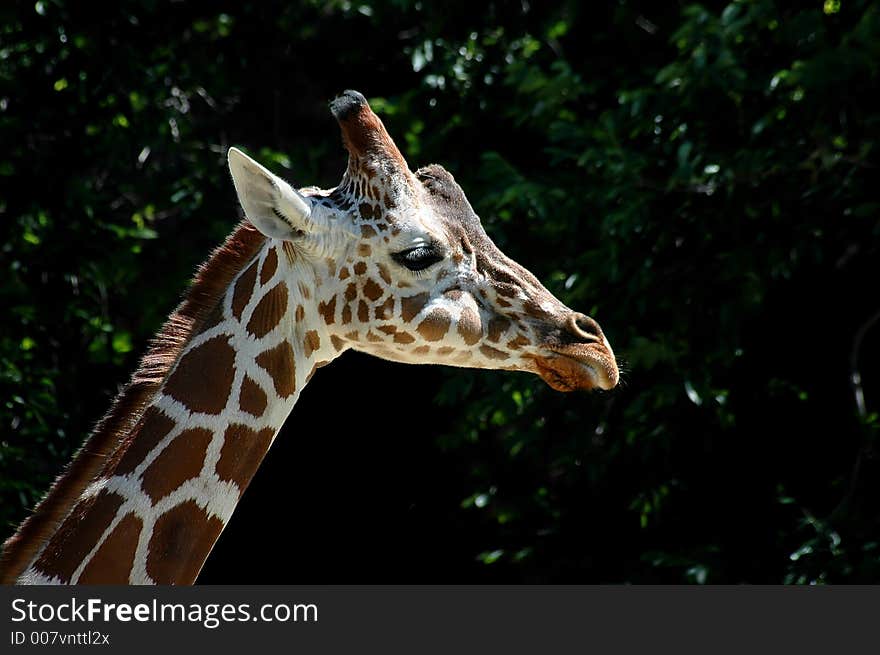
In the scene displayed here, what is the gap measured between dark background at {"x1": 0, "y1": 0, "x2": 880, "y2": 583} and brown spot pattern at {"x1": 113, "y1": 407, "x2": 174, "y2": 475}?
10.8ft

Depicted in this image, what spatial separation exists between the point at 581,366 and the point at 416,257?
513 mm

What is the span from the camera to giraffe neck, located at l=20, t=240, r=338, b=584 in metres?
2.81

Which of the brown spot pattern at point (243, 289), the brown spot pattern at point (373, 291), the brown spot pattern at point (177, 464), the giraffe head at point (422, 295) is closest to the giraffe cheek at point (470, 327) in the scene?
the giraffe head at point (422, 295)

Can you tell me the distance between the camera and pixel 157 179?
7.34 m

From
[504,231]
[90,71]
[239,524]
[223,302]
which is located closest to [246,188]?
[223,302]

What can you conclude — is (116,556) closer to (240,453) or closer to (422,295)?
(240,453)

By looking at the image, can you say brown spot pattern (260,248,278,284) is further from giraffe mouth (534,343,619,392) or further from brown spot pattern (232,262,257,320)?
giraffe mouth (534,343,619,392)

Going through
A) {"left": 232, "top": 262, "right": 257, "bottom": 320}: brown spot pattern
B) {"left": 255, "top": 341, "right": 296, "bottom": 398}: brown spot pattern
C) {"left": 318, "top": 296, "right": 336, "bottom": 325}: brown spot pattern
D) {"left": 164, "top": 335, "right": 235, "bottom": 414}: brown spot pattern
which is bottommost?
{"left": 164, "top": 335, "right": 235, "bottom": 414}: brown spot pattern

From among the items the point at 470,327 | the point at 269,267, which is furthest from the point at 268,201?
the point at 470,327

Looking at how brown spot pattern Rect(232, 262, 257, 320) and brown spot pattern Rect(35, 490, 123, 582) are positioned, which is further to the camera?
brown spot pattern Rect(232, 262, 257, 320)

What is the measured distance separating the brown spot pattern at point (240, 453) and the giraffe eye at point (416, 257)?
1.83 feet

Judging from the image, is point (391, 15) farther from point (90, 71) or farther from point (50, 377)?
point (50, 377)

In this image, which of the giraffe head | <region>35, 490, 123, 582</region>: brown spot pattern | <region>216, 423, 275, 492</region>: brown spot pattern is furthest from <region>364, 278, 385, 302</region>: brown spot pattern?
<region>35, 490, 123, 582</region>: brown spot pattern

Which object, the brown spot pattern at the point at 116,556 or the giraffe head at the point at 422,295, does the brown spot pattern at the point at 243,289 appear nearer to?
the giraffe head at the point at 422,295
